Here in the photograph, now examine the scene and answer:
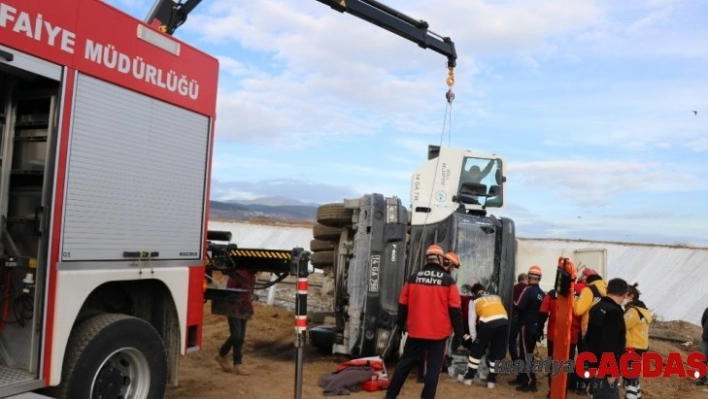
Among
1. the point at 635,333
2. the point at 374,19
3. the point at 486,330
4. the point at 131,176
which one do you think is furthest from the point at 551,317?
the point at 131,176

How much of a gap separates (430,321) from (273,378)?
251cm

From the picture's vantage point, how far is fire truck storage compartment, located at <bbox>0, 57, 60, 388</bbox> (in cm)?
423

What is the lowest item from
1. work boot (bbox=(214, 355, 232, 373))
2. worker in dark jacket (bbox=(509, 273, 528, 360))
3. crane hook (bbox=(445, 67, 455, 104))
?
work boot (bbox=(214, 355, 232, 373))

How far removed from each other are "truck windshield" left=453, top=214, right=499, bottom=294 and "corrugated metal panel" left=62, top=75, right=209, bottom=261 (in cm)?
437

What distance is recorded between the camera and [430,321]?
21.3ft

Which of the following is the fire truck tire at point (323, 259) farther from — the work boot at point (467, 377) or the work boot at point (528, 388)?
the work boot at point (528, 388)

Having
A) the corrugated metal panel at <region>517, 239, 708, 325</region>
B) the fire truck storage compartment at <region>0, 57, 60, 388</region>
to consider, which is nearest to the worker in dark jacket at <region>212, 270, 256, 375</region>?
the fire truck storage compartment at <region>0, 57, 60, 388</region>

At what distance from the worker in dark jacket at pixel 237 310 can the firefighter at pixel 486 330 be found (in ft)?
9.57

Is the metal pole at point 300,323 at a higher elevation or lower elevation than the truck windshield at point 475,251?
lower

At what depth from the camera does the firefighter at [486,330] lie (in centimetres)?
826

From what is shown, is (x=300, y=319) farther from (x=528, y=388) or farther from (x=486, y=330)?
(x=528, y=388)

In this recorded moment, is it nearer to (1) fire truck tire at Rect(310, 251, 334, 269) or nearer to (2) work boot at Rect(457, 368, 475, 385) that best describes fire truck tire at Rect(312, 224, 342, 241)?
(1) fire truck tire at Rect(310, 251, 334, 269)

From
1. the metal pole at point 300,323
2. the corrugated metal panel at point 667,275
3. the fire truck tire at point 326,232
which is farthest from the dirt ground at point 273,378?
the corrugated metal panel at point 667,275

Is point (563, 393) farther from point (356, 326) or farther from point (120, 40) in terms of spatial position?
point (120, 40)
